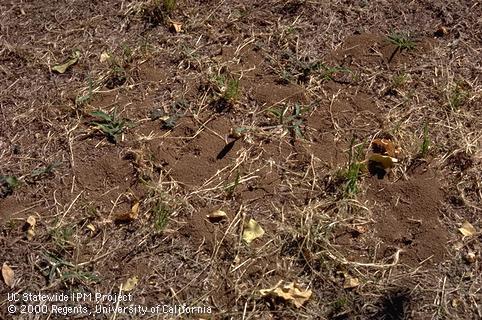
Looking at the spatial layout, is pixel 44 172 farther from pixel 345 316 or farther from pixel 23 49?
pixel 345 316

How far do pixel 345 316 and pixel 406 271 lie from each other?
317mm

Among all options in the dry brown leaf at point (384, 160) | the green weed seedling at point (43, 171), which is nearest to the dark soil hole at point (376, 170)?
the dry brown leaf at point (384, 160)

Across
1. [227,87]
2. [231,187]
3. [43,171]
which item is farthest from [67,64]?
[231,187]

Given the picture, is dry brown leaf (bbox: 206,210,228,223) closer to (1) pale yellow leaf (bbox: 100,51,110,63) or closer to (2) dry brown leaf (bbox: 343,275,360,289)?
(2) dry brown leaf (bbox: 343,275,360,289)

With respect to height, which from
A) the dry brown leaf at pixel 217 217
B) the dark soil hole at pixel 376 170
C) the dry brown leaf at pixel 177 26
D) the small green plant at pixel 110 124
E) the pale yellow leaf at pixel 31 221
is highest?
the dry brown leaf at pixel 177 26

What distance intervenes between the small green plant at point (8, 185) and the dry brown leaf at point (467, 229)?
193 centimetres

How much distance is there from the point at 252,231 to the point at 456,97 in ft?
3.91

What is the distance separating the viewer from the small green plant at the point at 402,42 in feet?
10.4

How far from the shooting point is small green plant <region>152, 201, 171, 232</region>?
256cm

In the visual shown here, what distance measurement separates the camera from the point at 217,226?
258 cm

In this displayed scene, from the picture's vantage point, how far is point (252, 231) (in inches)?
100

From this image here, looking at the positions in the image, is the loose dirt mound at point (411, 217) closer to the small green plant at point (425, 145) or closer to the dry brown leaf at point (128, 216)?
the small green plant at point (425, 145)

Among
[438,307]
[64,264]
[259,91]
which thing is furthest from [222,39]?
[438,307]

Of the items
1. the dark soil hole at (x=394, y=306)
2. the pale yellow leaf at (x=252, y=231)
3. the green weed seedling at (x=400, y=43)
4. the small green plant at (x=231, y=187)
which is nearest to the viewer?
the dark soil hole at (x=394, y=306)
